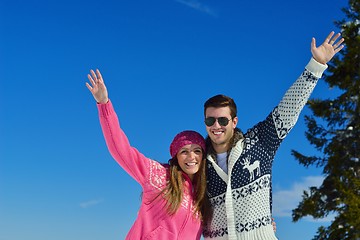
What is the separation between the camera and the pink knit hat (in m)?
4.72

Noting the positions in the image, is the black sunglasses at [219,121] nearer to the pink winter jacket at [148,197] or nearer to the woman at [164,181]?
the woman at [164,181]

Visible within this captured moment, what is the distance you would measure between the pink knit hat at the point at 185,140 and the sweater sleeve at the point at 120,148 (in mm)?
240

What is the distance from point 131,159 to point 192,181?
0.58 metres

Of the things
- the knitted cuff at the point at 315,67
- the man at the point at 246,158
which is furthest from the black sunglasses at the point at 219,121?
the knitted cuff at the point at 315,67

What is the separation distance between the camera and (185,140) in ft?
15.5

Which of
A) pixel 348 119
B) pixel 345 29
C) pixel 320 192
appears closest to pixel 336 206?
pixel 320 192

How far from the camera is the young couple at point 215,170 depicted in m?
4.56

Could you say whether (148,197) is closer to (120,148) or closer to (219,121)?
(120,148)

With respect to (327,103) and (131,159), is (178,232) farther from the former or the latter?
(327,103)

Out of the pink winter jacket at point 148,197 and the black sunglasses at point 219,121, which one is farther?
the black sunglasses at point 219,121

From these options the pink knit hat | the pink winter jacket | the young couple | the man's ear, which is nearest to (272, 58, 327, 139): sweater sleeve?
the young couple

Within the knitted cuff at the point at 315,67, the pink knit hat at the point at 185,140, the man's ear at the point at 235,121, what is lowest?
the pink knit hat at the point at 185,140

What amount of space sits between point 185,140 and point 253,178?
0.63m

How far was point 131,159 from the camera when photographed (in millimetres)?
4613
